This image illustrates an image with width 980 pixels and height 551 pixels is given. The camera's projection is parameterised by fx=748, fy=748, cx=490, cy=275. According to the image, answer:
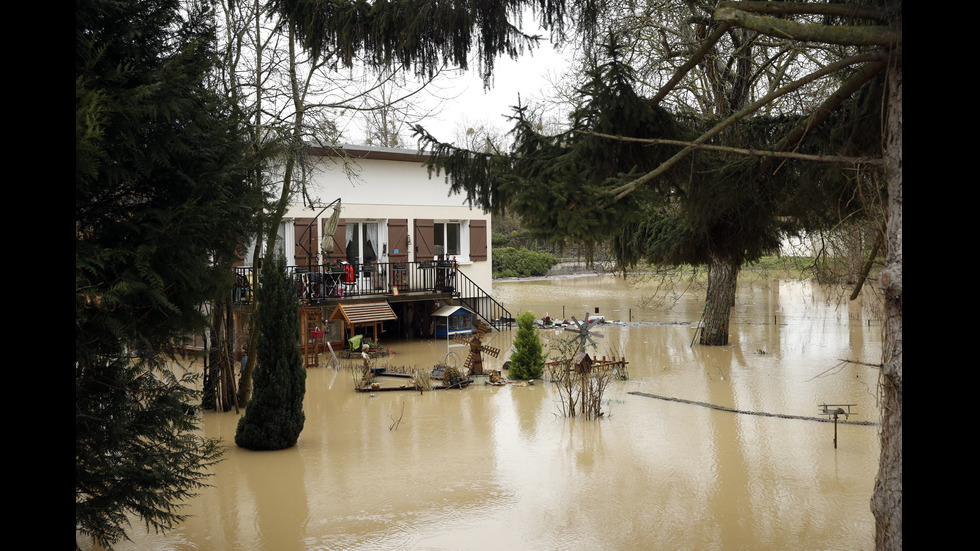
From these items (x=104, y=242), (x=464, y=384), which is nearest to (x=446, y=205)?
(x=464, y=384)

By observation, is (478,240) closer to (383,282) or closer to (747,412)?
(383,282)

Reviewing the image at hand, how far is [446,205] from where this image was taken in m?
22.5

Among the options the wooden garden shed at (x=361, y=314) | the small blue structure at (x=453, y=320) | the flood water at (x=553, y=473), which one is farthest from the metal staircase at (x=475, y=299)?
the flood water at (x=553, y=473)

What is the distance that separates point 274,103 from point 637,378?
9082 mm

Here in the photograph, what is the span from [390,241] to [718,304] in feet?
30.2

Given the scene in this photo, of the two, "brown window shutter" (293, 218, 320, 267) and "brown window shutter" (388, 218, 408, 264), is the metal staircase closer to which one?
"brown window shutter" (388, 218, 408, 264)

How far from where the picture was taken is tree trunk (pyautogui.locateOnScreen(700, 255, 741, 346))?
19453mm

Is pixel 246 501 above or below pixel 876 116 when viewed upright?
below

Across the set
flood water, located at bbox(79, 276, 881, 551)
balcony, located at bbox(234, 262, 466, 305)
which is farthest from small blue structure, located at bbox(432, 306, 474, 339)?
flood water, located at bbox(79, 276, 881, 551)

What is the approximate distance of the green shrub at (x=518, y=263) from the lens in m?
42.4

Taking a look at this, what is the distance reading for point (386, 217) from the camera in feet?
69.4

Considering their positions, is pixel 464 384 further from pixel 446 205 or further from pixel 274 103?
pixel 446 205

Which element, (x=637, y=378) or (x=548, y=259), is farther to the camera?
(x=548, y=259)

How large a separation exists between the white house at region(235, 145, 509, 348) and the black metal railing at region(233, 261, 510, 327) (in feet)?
0.09
